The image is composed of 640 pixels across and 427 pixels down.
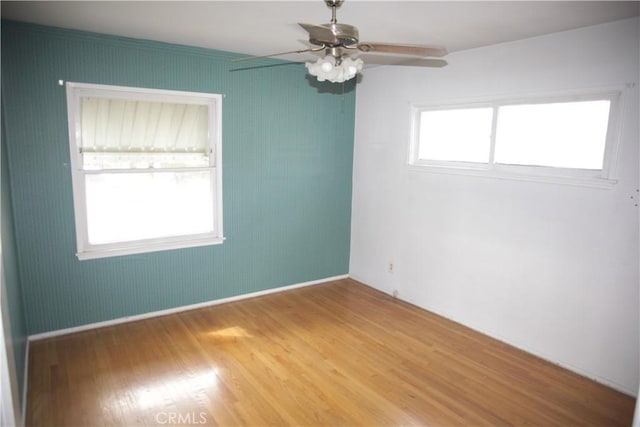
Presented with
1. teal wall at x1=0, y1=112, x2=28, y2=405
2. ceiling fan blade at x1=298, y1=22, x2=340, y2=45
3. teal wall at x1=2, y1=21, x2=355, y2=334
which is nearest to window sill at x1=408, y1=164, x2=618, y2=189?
teal wall at x1=2, y1=21, x2=355, y2=334

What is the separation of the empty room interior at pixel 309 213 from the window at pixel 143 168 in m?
0.02

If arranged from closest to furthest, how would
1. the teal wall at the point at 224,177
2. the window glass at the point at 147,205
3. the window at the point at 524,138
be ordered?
the window at the point at 524,138 → the teal wall at the point at 224,177 → the window glass at the point at 147,205

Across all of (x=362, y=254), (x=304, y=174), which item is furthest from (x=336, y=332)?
(x=304, y=174)

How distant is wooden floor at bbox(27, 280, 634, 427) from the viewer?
2520 millimetres

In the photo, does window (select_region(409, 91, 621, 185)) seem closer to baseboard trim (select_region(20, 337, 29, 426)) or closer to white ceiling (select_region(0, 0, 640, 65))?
white ceiling (select_region(0, 0, 640, 65))

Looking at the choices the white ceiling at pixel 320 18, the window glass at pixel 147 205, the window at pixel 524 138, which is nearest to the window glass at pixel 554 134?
the window at pixel 524 138

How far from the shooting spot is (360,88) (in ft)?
15.4

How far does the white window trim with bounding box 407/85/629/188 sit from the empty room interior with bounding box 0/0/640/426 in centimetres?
2

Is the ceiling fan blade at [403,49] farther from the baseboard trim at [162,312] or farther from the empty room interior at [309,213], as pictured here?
the baseboard trim at [162,312]

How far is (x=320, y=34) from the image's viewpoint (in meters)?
1.92

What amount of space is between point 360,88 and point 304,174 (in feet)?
3.87

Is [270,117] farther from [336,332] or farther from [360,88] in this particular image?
[336,332]

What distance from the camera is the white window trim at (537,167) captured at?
278 centimetres

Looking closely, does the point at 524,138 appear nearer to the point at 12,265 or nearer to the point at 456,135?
the point at 456,135
